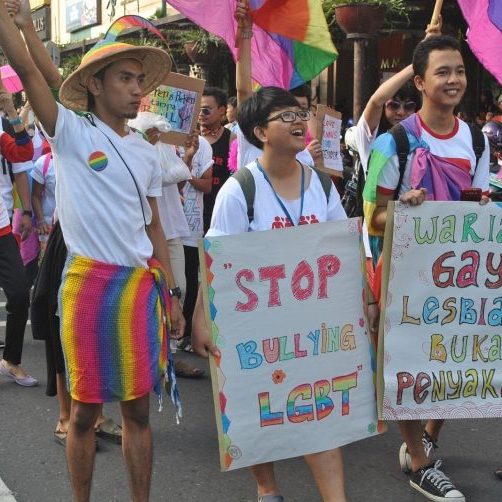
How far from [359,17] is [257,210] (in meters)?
7.31

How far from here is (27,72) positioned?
281 centimetres

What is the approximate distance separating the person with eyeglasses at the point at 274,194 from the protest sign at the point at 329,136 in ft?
9.03

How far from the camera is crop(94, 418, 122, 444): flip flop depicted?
432 cm

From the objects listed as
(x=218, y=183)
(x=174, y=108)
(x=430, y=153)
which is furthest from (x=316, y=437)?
(x=218, y=183)

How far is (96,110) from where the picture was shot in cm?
318

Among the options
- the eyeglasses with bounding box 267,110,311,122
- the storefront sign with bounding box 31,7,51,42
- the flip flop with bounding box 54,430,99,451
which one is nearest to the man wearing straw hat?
the eyeglasses with bounding box 267,110,311,122

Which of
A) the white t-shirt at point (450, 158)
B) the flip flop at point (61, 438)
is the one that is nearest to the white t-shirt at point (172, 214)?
the flip flop at point (61, 438)

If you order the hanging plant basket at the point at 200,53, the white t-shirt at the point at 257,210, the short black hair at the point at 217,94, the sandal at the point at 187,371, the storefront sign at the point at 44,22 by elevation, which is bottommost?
the sandal at the point at 187,371

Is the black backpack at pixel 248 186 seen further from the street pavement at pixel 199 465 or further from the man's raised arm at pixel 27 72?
the street pavement at pixel 199 465

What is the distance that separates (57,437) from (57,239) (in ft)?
4.12

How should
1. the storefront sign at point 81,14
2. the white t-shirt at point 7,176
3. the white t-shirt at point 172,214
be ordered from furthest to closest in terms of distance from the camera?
the storefront sign at point 81,14, the white t-shirt at point 7,176, the white t-shirt at point 172,214

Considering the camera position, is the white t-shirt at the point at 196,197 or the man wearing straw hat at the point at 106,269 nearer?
the man wearing straw hat at the point at 106,269

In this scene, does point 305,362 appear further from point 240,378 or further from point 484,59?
point 484,59

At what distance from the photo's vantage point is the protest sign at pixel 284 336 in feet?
9.82
